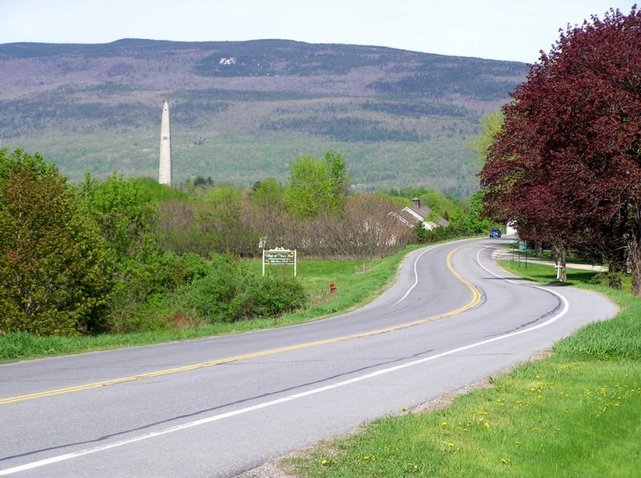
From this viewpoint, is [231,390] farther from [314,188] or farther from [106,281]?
[314,188]

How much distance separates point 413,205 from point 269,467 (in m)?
176

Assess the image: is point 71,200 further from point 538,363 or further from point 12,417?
point 12,417

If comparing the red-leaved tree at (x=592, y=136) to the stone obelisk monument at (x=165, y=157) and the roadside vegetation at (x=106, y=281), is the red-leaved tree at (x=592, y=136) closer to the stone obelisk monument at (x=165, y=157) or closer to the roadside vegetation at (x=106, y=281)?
the roadside vegetation at (x=106, y=281)

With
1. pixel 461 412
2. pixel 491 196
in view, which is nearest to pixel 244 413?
pixel 461 412

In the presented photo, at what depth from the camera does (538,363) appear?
1562 cm

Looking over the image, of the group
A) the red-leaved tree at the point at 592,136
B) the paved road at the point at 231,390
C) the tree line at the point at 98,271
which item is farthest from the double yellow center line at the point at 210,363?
the tree line at the point at 98,271

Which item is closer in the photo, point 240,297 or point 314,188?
point 240,297

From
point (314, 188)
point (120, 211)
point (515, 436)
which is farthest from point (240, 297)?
point (314, 188)

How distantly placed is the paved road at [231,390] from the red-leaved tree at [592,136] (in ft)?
35.2

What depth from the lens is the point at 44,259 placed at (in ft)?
92.7

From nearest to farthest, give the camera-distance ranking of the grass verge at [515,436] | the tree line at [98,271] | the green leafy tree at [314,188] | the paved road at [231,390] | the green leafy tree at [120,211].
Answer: the grass verge at [515,436]
the paved road at [231,390]
the tree line at [98,271]
the green leafy tree at [120,211]
the green leafy tree at [314,188]

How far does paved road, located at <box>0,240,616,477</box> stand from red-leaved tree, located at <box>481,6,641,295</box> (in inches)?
422

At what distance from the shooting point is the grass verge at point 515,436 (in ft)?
27.5

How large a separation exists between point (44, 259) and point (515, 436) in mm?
21255
